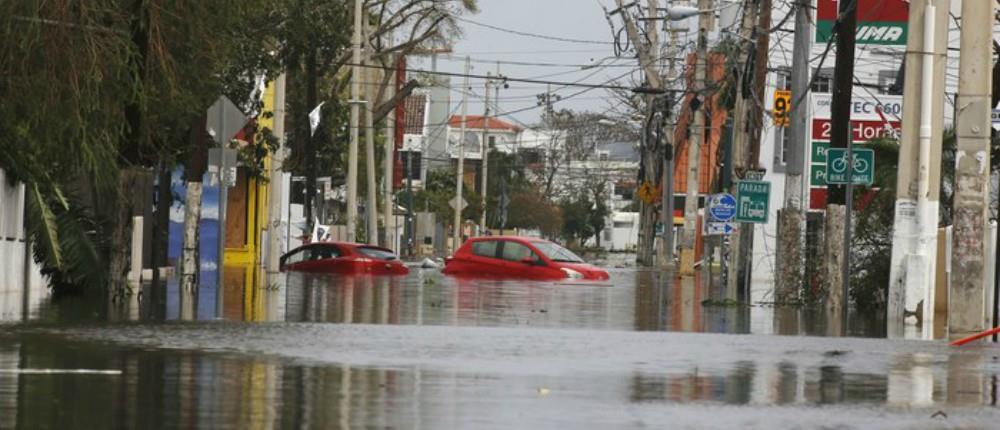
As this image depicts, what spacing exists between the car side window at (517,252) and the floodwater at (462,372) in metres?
20.5

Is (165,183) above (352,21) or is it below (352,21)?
below

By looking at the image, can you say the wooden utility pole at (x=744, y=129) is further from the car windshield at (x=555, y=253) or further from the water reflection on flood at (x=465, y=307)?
the car windshield at (x=555, y=253)

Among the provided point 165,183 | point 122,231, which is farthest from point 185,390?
point 165,183

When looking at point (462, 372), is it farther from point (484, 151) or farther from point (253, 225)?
point (484, 151)

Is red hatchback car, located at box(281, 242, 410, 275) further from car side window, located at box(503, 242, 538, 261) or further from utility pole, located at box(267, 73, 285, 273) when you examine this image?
utility pole, located at box(267, 73, 285, 273)

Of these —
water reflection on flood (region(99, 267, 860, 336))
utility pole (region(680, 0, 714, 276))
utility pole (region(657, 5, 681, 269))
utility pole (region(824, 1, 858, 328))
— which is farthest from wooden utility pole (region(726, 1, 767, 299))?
utility pole (region(657, 5, 681, 269))

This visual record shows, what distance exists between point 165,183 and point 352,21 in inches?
959

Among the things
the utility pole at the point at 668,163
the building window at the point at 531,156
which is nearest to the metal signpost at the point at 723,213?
the utility pole at the point at 668,163

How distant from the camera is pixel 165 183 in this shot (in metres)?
35.9

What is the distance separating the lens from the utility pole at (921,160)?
25375 mm

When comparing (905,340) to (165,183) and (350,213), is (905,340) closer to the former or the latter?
(165,183)

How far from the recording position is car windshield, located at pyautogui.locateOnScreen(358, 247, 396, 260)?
5035cm

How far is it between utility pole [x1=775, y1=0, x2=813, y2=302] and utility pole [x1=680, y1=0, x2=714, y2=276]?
19335 mm

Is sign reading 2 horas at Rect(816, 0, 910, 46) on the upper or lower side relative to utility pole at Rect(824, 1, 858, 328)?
upper
